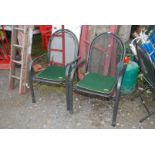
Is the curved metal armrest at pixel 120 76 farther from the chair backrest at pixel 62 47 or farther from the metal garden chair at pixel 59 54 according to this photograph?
the chair backrest at pixel 62 47

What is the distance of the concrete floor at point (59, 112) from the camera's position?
304 cm

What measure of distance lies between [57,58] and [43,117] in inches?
44.9

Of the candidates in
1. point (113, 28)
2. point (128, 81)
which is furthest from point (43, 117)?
point (113, 28)

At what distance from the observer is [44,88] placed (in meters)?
3.83

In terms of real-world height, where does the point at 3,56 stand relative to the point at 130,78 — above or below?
below

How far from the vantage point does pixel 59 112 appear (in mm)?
3287

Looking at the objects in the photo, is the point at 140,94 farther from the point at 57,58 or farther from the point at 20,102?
the point at 20,102

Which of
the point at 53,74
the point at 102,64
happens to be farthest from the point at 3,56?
the point at 102,64

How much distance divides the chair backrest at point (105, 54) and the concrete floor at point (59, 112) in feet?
1.54

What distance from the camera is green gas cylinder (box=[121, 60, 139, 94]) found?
3.40 m

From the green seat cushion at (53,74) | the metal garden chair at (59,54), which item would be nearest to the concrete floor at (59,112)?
the metal garden chair at (59,54)

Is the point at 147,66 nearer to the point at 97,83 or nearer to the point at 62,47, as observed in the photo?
the point at 97,83

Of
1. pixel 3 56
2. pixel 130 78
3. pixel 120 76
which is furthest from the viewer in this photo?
pixel 3 56

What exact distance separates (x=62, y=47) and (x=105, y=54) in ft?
2.44
